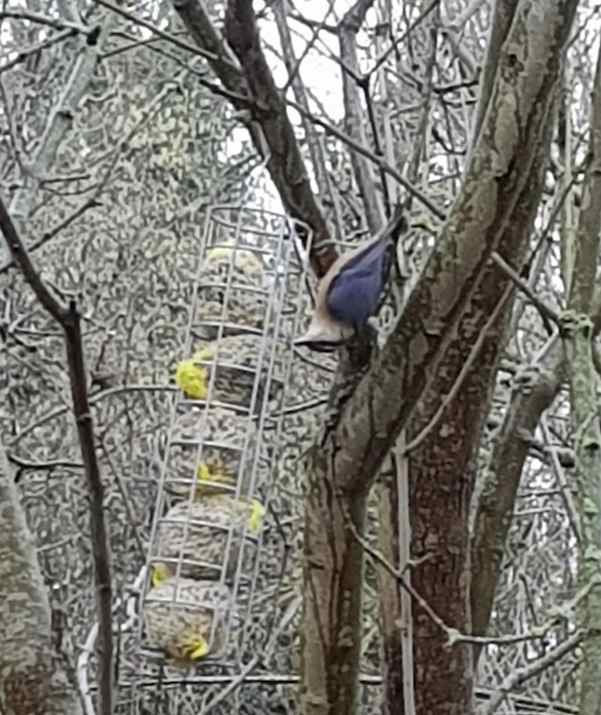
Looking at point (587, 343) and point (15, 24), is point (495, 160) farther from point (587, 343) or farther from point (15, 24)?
point (15, 24)

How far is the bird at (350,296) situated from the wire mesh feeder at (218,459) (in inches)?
15.3

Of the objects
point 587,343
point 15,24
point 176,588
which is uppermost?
point 15,24

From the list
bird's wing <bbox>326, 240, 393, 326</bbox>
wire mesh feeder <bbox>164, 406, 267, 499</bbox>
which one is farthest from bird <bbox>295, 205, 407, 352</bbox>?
wire mesh feeder <bbox>164, 406, 267, 499</bbox>

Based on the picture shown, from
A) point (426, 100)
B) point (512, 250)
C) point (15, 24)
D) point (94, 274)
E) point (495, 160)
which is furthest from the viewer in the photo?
point (94, 274)

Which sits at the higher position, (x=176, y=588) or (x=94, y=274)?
(x=94, y=274)

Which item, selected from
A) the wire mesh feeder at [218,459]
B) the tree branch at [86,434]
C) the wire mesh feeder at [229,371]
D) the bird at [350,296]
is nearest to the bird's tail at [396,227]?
the bird at [350,296]

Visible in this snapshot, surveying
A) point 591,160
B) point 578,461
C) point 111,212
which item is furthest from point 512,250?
point 111,212

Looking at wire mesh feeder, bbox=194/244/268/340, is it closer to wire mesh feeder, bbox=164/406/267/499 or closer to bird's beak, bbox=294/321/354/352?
wire mesh feeder, bbox=164/406/267/499

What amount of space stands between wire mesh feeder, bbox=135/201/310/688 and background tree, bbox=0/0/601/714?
94mm

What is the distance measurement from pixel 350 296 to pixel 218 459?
2.05 feet

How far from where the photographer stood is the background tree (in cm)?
90

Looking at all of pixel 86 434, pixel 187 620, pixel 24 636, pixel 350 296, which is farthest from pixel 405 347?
pixel 187 620

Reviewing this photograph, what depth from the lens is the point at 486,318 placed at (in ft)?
4.06

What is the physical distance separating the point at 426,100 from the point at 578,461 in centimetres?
60
